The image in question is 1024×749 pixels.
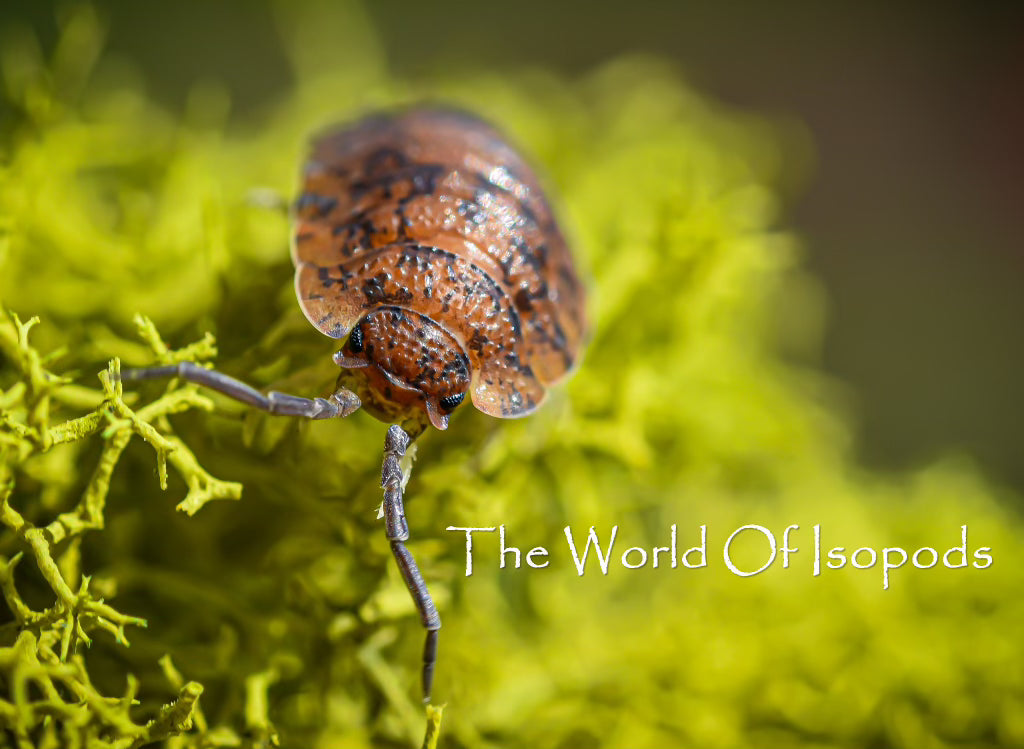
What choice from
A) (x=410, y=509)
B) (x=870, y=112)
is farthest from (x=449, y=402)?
(x=870, y=112)

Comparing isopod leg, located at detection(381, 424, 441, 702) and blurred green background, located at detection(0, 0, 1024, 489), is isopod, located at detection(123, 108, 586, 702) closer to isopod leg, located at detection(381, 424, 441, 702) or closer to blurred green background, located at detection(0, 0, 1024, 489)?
isopod leg, located at detection(381, 424, 441, 702)

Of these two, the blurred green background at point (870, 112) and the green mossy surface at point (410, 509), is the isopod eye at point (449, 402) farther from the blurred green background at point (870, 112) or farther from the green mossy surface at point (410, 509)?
the blurred green background at point (870, 112)

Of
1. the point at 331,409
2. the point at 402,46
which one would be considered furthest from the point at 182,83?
the point at 331,409

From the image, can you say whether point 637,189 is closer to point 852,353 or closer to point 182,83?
point 852,353

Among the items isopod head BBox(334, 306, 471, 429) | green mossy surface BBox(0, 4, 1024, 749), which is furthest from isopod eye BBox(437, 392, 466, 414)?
green mossy surface BBox(0, 4, 1024, 749)

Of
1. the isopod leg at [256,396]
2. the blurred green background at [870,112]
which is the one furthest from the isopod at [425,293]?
the blurred green background at [870,112]

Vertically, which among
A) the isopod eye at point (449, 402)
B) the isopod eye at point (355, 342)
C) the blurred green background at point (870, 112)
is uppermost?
the blurred green background at point (870, 112)

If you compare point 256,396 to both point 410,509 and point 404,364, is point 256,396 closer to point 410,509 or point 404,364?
point 404,364
